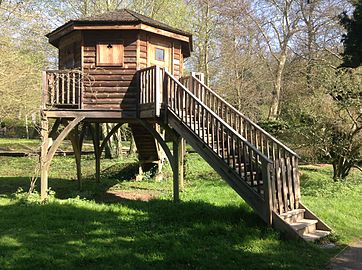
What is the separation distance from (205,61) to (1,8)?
18.1 metres

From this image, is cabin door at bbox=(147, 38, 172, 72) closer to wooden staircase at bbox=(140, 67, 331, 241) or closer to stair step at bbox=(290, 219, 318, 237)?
wooden staircase at bbox=(140, 67, 331, 241)

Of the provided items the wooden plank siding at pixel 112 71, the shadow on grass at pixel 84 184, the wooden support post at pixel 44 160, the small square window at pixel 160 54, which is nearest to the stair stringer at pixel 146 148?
the shadow on grass at pixel 84 184

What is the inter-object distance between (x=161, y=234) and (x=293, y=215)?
10.0 ft

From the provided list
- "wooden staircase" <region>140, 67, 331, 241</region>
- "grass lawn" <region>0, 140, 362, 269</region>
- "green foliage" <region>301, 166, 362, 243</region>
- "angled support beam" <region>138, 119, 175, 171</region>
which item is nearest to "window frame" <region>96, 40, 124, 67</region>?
"wooden staircase" <region>140, 67, 331, 241</region>

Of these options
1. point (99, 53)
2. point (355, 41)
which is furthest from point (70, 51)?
point (355, 41)

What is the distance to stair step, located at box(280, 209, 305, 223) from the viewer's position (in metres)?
8.75

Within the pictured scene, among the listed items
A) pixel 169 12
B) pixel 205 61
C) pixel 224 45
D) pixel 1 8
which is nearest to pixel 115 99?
pixel 1 8

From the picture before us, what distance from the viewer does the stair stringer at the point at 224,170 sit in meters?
8.79

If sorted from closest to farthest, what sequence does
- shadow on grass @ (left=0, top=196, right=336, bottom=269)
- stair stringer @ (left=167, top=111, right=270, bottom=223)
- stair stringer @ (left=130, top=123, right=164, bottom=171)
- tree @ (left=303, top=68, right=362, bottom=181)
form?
shadow on grass @ (left=0, top=196, right=336, bottom=269), stair stringer @ (left=167, top=111, right=270, bottom=223), tree @ (left=303, top=68, right=362, bottom=181), stair stringer @ (left=130, top=123, right=164, bottom=171)

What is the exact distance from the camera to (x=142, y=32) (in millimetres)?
12984

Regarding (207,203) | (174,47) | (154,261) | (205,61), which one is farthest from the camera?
(205,61)

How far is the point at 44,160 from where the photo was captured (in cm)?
1254

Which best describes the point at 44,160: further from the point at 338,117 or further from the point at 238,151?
the point at 338,117

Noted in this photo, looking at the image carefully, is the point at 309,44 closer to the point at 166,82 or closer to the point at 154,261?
the point at 166,82
